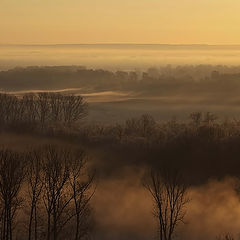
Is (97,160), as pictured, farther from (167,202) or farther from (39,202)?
(167,202)

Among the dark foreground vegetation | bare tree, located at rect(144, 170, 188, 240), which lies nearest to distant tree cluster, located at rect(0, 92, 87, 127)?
the dark foreground vegetation

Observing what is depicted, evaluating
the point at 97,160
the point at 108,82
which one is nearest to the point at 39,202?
the point at 97,160

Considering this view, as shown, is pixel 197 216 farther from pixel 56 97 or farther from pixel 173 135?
pixel 56 97

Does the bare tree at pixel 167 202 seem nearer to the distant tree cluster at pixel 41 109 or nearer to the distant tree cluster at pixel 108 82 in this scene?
the distant tree cluster at pixel 41 109

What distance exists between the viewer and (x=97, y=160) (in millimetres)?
42656

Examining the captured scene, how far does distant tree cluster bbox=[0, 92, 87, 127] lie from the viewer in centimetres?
6925

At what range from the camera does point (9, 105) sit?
70.4 meters

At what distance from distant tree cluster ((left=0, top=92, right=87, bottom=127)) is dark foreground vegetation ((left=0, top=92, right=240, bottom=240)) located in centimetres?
22

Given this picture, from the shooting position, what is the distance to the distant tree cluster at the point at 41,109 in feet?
227

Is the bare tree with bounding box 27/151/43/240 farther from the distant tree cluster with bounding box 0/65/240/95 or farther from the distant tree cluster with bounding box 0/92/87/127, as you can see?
the distant tree cluster with bounding box 0/65/240/95

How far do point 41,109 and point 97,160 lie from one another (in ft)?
101

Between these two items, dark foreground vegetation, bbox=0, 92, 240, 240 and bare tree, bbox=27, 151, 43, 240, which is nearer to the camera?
bare tree, bbox=27, 151, 43, 240

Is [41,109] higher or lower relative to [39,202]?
higher

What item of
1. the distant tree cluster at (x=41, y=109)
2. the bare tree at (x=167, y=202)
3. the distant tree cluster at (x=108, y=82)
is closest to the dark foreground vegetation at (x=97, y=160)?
the bare tree at (x=167, y=202)
